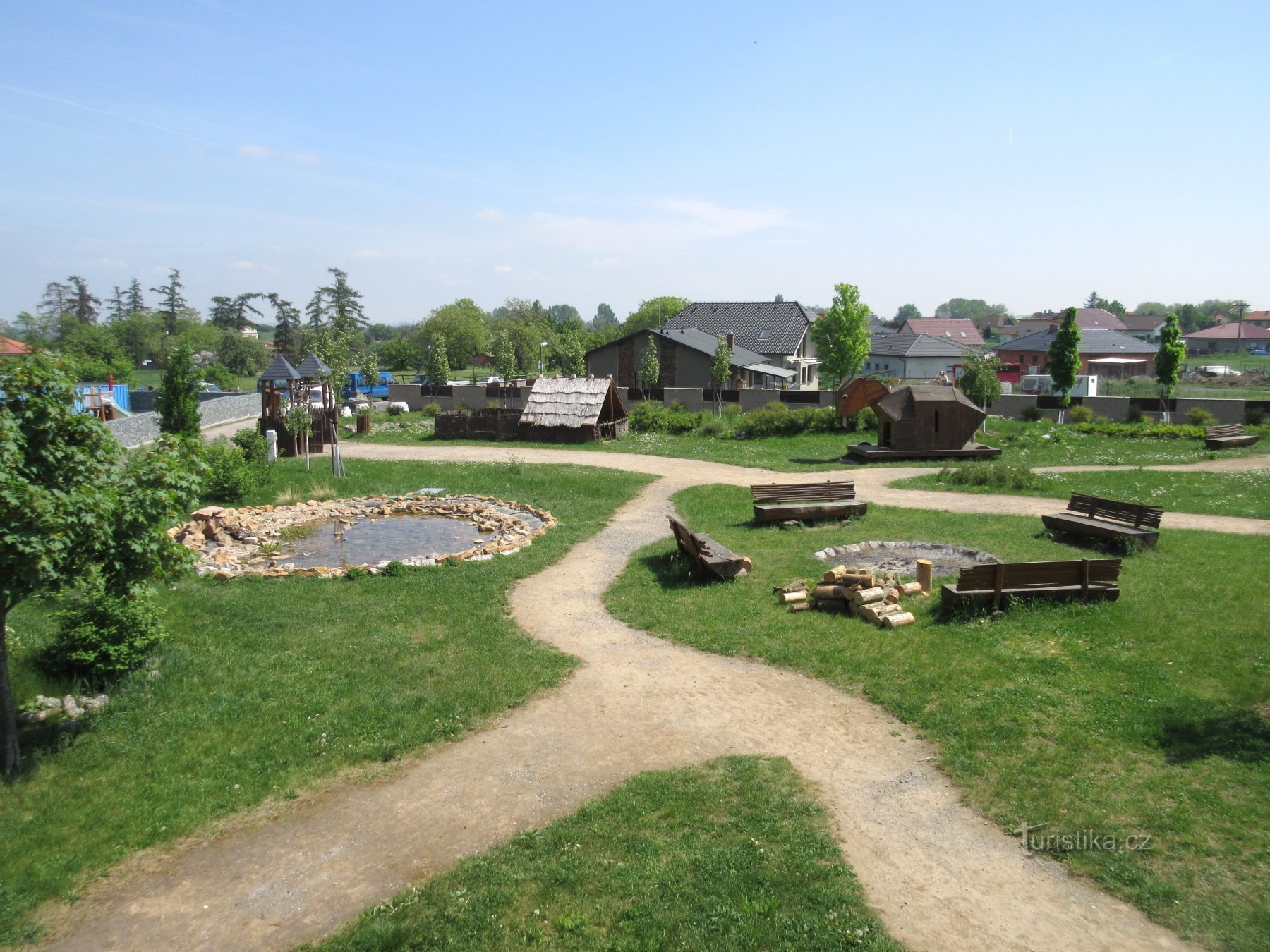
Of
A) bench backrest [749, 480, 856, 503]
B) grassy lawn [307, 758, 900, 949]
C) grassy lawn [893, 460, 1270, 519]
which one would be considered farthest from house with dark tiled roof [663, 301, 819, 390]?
grassy lawn [307, 758, 900, 949]

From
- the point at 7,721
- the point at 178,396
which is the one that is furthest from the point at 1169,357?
the point at 7,721

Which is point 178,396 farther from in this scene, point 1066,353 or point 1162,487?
point 1066,353

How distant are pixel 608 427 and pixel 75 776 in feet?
90.1

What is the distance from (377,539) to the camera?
18125 millimetres

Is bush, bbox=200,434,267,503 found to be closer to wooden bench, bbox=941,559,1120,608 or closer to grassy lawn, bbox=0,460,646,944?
grassy lawn, bbox=0,460,646,944

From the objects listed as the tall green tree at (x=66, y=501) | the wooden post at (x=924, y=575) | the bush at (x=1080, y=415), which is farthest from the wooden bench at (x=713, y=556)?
the bush at (x=1080, y=415)

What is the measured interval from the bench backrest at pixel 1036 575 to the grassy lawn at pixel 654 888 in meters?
5.20

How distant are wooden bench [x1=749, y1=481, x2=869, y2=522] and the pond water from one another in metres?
5.28

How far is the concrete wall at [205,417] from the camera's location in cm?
2836

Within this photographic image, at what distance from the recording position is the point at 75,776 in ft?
25.5

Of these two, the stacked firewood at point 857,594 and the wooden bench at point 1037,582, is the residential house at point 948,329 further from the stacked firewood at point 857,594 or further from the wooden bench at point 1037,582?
the wooden bench at point 1037,582

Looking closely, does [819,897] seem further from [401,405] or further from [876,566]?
[401,405]

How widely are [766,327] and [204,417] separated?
131 feet

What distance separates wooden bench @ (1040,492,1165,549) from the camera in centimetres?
1434
